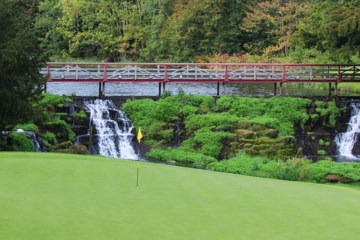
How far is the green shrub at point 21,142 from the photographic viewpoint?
2756 centimetres

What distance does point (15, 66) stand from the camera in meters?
25.1

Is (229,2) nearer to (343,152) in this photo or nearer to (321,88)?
(321,88)

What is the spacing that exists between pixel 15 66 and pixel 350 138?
16787 mm

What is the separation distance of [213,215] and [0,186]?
167 inches

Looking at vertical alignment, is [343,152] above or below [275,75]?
below

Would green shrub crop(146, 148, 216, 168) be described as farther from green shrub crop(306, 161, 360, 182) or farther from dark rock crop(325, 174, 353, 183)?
dark rock crop(325, 174, 353, 183)

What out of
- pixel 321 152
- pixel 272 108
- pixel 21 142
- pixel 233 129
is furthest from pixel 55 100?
pixel 321 152

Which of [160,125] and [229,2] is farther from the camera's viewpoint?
[229,2]

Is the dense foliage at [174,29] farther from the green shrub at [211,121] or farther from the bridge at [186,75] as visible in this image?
the green shrub at [211,121]

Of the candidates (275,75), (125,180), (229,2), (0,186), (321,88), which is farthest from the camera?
(229,2)

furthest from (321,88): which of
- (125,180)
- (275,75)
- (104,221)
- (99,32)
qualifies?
(104,221)

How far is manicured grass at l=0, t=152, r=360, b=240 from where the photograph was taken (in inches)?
398

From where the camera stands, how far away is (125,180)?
14469 millimetres

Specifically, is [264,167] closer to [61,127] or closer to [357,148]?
[357,148]
